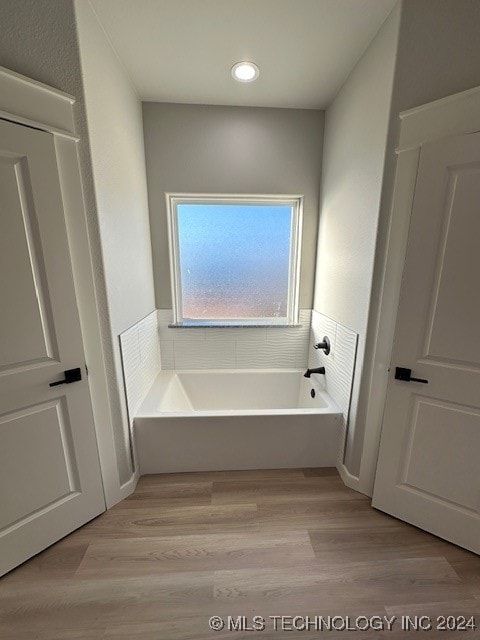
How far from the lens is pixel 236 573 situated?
1.16 meters

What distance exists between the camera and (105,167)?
1316 millimetres

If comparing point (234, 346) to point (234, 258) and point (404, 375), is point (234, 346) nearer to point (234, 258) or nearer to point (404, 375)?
point (234, 258)

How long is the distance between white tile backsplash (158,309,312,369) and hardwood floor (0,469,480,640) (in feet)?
3.45

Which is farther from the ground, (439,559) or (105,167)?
(105,167)

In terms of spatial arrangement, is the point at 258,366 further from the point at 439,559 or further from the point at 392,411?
the point at 439,559

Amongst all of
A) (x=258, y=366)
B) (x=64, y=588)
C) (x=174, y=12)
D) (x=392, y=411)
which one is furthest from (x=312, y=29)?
(x=64, y=588)

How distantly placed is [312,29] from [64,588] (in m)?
Answer: 2.91

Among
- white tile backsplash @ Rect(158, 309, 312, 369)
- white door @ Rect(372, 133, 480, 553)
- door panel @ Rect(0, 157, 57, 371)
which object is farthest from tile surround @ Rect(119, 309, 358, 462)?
door panel @ Rect(0, 157, 57, 371)

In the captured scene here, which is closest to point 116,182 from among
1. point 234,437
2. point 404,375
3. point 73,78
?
point 73,78

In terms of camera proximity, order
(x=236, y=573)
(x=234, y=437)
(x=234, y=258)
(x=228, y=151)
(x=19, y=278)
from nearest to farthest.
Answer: (x=19, y=278) < (x=236, y=573) < (x=234, y=437) < (x=228, y=151) < (x=234, y=258)

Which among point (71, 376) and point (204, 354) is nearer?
point (71, 376)

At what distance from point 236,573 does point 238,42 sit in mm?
2672

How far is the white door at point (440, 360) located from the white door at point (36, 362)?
1596 millimetres

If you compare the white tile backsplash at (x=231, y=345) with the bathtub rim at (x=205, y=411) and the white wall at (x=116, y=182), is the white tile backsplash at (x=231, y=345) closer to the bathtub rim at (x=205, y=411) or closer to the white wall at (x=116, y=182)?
the bathtub rim at (x=205, y=411)
